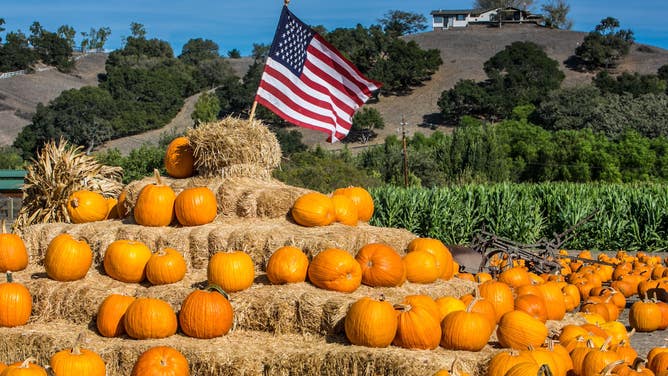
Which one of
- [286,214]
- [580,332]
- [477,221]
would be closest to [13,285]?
[286,214]

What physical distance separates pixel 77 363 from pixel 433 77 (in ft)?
233

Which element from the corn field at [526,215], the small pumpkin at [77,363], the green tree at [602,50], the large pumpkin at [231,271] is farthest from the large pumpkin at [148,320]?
the green tree at [602,50]

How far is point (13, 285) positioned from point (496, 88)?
60.0 m

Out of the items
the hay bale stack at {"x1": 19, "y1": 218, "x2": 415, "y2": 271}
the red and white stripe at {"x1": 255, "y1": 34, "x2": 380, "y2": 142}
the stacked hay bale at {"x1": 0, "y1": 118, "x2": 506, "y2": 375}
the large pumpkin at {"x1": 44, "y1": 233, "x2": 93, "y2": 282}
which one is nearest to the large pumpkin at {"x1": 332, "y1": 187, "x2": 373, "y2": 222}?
the hay bale stack at {"x1": 19, "y1": 218, "x2": 415, "y2": 271}

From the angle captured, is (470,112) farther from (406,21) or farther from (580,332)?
(580,332)

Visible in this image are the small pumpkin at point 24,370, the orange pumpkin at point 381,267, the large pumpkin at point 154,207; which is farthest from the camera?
the large pumpkin at point 154,207

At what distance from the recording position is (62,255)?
727 cm

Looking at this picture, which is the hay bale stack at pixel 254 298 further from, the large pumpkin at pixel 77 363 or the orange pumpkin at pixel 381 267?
the large pumpkin at pixel 77 363

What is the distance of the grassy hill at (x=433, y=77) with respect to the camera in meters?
63.6

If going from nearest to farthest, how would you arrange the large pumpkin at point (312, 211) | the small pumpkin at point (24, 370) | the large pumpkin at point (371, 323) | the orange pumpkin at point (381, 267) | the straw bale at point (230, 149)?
the small pumpkin at point (24, 370)
the large pumpkin at point (371, 323)
the orange pumpkin at point (381, 267)
the large pumpkin at point (312, 211)
the straw bale at point (230, 149)

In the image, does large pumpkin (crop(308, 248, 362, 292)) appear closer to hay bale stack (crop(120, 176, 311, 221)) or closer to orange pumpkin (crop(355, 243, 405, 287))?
orange pumpkin (crop(355, 243, 405, 287))

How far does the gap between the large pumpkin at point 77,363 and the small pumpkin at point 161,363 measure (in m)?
0.28

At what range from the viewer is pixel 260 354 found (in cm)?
612

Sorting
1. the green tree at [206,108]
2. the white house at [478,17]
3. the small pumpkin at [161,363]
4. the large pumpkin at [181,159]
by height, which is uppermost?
the white house at [478,17]
